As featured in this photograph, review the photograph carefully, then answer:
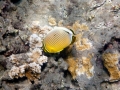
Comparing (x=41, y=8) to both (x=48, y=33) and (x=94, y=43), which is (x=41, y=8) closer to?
(x=48, y=33)

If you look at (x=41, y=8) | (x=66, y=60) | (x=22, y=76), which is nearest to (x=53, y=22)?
(x=41, y=8)

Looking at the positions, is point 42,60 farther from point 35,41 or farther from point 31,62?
point 35,41

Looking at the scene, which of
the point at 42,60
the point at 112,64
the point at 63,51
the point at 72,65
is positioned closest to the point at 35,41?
the point at 42,60

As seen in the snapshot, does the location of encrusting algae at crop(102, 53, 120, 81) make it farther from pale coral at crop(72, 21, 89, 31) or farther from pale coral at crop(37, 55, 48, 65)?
pale coral at crop(37, 55, 48, 65)

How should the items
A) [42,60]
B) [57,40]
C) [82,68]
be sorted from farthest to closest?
[82,68]
[42,60]
[57,40]

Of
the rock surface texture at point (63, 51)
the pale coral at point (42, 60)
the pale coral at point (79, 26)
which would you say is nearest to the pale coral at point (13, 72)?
the rock surface texture at point (63, 51)

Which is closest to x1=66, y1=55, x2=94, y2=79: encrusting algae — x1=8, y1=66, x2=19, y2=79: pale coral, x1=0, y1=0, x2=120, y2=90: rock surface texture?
x1=0, y1=0, x2=120, y2=90: rock surface texture

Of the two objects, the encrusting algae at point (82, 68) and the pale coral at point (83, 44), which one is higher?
the pale coral at point (83, 44)

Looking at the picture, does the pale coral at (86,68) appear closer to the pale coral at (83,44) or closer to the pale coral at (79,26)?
the pale coral at (83,44)

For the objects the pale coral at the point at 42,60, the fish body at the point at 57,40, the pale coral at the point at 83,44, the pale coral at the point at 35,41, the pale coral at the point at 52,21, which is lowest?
the pale coral at the point at 42,60

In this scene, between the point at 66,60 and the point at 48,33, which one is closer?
the point at 48,33

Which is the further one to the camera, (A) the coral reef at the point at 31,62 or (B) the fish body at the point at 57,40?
(A) the coral reef at the point at 31,62
